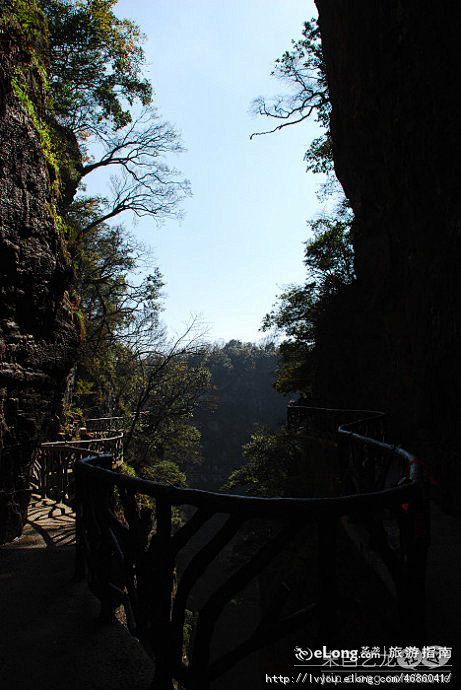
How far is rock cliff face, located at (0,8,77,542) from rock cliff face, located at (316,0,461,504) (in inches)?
261

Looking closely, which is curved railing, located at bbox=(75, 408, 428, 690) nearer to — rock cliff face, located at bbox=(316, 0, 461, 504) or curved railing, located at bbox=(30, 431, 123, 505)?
rock cliff face, located at bbox=(316, 0, 461, 504)

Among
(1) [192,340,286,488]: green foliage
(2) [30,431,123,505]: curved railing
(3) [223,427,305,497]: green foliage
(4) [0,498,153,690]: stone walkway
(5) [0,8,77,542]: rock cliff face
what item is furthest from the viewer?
(1) [192,340,286,488]: green foliage

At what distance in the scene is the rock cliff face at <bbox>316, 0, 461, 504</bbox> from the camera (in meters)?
6.55

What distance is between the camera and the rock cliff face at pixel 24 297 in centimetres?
489

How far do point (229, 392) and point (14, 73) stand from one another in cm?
5901

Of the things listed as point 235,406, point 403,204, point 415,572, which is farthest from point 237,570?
point 235,406

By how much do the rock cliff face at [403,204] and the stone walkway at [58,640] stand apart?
5626 millimetres

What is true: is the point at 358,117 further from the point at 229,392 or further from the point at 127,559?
the point at 229,392

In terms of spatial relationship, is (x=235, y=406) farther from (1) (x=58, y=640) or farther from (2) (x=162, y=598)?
(2) (x=162, y=598)

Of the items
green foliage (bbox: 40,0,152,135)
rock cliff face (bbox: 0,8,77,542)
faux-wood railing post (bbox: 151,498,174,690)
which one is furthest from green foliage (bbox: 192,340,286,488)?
faux-wood railing post (bbox: 151,498,174,690)

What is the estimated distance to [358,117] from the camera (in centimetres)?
1066

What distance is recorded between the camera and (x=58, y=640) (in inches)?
97.2

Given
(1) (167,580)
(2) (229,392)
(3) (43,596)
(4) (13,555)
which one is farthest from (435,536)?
(2) (229,392)

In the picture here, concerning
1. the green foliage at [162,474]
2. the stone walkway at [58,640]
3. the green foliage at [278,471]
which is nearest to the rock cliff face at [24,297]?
the stone walkway at [58,640]
